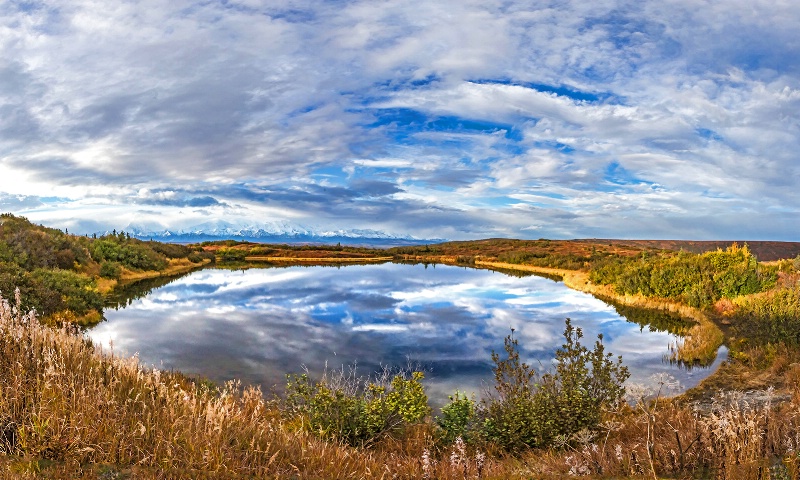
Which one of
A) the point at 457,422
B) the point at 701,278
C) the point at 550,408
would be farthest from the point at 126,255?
the point at 550,408

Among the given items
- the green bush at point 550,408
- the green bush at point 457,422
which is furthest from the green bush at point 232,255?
the green bush at point 550,408

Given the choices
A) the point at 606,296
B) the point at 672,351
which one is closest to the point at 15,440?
the point at 672,351

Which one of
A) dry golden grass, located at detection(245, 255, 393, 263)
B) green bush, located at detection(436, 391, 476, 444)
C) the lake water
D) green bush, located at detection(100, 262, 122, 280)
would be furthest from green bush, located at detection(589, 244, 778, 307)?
dry golden grass, located at detection(245, 255, 393, 263)

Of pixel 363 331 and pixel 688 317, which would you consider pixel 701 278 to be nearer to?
pixel 688 317

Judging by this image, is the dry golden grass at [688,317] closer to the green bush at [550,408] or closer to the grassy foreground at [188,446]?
the green bush at [550,408]

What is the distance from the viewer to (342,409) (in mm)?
9797

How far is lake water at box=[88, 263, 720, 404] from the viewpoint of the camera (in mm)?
18078

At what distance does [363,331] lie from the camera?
25.3 meters

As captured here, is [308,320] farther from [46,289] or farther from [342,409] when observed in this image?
[342,409]

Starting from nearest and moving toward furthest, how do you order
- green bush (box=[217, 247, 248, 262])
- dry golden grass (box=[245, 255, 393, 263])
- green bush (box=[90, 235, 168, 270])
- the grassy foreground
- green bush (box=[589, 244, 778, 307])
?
the grassy foreground
green bush (box=[589, 244, 778, 307])
green bush (box=[90, 235, 168, 270])
green bush (box=[217, 247, 248, 262])
dry golden grass (box=[245, 255, 393, 263])

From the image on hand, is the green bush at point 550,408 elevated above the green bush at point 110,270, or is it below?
above

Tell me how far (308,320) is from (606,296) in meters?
24.0

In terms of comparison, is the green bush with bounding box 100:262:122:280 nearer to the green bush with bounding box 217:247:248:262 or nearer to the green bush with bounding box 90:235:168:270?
the green bush with bounding box 90:235:168:270

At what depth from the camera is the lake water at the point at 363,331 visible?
1808 cm
